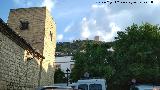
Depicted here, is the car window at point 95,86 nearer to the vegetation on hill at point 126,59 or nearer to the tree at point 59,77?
the vegetation on hill at point 126,59

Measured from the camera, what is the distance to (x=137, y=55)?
30250 millimetres

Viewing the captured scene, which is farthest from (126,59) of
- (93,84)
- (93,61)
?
(93,84)

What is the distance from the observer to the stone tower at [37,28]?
29.0 meters

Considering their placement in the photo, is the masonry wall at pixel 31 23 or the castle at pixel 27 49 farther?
the masonry wall at pixel 31 23

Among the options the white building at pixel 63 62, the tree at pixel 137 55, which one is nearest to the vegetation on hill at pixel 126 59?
the tree at pixel 137 55

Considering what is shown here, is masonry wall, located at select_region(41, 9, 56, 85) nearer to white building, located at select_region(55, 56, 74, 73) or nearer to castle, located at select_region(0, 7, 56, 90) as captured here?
castle, located at select_region(0, 7, 56, 90)

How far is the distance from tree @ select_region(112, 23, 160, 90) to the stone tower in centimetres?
672

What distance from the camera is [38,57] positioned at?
86.2 ft

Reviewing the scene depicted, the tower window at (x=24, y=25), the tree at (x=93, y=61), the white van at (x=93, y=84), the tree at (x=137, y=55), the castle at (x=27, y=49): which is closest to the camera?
the castle at (x=27, y=49)

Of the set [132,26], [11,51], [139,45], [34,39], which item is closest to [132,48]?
[139,45]

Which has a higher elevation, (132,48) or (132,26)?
(132,26)

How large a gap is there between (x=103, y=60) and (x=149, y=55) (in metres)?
4.91

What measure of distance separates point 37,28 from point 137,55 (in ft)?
31.8

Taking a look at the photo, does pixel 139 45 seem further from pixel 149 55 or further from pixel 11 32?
pixel 11 32
